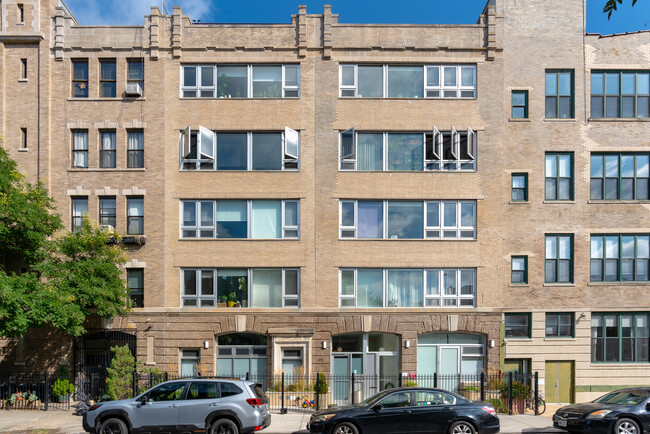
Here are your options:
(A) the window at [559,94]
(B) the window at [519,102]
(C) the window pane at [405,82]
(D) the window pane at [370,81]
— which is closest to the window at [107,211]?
(D) the window pane at [370,81]

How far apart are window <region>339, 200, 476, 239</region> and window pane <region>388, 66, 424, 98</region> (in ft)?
16.2

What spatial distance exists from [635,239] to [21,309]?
2536 cm

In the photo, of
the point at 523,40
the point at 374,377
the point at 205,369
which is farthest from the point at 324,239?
the point at 523,40

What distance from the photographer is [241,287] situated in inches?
848

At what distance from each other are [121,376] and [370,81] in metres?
16.2

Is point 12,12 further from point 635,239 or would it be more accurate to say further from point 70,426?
point 635,239

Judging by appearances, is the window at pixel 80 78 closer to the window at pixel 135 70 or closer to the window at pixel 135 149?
the window at pixel 135 70

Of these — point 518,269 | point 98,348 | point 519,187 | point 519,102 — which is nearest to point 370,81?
point 519,102

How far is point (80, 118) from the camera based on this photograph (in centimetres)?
2169

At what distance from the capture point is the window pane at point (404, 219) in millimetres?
21719

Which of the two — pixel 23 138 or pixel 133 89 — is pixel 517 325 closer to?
pixel 133 89

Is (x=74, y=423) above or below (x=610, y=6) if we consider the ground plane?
below

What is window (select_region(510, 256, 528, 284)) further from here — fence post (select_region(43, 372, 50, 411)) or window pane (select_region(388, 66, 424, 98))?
fence post (select_region(43, 372, 50, 411))

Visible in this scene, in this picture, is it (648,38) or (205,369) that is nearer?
(205,369)
